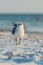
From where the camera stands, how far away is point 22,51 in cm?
220

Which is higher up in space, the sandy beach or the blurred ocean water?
the blurred ocean water

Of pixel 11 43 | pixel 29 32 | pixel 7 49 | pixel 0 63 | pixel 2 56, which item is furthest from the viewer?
pixel 29 32

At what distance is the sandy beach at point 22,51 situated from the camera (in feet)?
6.36

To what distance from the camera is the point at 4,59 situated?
1975mm

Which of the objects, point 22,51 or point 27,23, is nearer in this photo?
point 22,51

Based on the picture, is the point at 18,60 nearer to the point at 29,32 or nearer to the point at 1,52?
the point at 1,52

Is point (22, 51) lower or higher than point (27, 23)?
lower

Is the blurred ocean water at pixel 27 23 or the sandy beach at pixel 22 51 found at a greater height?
the blurred ocean water at pixel 27 23

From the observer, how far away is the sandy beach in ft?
6.36

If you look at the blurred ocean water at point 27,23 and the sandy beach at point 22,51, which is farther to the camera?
the blurred ocean water at point 27,23

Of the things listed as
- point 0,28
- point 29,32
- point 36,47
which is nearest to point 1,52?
point 36,47

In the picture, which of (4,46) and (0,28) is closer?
(4,46)

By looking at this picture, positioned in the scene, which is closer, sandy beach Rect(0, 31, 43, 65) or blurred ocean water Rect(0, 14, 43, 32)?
sandy beach Rect(0, 31, 43, 65)

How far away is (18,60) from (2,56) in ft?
0.64
